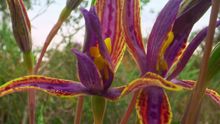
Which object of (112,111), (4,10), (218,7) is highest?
(4,10)

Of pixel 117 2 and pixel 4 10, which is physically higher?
pixel 4 10

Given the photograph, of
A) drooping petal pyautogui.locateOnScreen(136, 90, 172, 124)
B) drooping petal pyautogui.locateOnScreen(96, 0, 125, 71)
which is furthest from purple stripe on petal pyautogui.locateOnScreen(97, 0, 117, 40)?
A: drooping petal pyautogui.locateOnScreen(136, 90, 172, 124)

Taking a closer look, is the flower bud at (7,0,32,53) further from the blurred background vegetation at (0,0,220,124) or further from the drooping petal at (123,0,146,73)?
the blurred background vegetation at (0,0,220,124)

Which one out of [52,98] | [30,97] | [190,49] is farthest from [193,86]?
[52,98]

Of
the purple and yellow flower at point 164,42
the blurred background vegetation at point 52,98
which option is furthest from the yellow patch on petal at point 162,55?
the blurred background vegetation at point 52,98

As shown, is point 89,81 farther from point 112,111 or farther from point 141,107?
point 112,111

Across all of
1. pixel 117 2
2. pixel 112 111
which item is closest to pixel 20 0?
pixel 117 2
